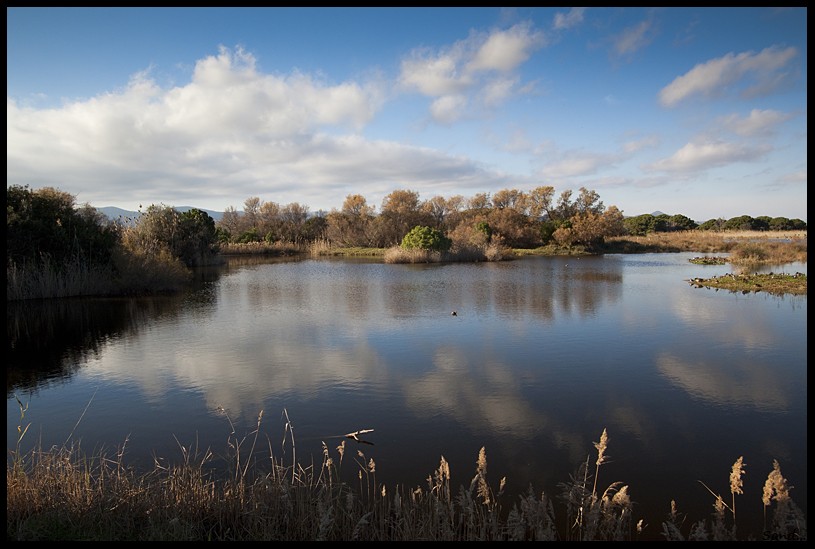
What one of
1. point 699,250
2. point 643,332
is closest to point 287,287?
point 643,332

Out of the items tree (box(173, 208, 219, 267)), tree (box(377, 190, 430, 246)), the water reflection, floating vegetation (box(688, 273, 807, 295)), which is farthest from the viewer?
tree (box(377, 190, 430, 246))

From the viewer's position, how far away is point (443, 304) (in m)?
17.4

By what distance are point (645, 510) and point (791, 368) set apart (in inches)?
262

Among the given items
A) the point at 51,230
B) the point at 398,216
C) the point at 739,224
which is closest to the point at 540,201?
the point at 398,216

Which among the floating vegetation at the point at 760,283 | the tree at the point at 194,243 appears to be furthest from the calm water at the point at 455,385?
the tree at the point at 194,243

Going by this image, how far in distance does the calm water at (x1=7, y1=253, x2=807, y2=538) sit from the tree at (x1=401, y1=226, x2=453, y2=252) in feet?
64.8

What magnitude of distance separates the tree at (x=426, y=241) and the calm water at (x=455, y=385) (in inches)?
778

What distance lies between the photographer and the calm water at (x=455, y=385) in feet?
19.6

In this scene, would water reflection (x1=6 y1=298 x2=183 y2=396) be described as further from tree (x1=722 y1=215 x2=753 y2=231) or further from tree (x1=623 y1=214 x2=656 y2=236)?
tree (x1=722 y1=215 x2=753 y2=231)

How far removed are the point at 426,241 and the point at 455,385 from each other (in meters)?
28.5

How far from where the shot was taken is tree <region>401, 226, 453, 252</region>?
121 ft

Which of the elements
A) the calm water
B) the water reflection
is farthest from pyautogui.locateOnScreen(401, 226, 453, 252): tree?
the water reflection

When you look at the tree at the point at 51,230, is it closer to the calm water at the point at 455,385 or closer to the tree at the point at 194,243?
the calm water at the point at 455,385

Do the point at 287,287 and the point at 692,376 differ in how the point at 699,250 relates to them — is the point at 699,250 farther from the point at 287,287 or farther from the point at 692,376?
the point at 692,376
